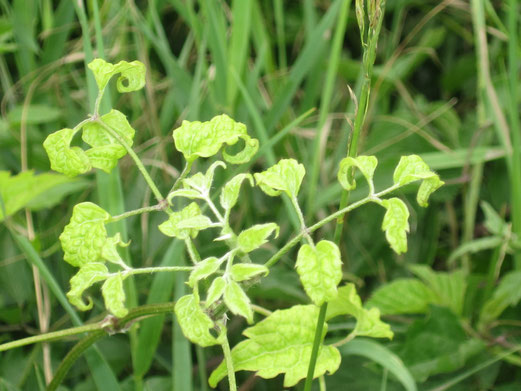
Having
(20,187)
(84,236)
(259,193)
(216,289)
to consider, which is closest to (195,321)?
(216,289)

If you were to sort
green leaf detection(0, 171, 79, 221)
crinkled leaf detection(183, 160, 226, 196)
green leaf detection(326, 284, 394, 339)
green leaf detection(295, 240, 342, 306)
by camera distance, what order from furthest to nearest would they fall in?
green leaf detection(0, 171, 79, 221), green leaf detection(326, 284, 394, 339), crinkled leaf detection(183, 160, 226, 196), green leaf detection(295, 240, 342, 306)

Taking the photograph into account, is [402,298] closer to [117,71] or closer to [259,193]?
[259,193]

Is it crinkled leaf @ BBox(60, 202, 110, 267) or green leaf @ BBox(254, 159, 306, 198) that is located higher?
green leaf @ BBox(254, 159, 306, 198)

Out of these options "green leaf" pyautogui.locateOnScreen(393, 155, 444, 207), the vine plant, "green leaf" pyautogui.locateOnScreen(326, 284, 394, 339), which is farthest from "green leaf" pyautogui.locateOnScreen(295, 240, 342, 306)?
"green leaf" pyautogui.locateOnScreen(326, 284, 394, 339)

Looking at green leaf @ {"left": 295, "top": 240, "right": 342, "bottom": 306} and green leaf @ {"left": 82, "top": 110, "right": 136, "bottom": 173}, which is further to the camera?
green leaf @ {"left": 82, "top": 110, "right": 136, "bottom": 173}

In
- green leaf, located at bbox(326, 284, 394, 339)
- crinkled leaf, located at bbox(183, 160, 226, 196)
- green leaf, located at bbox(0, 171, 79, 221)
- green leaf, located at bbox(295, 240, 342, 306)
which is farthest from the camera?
green leaf, located at bbox(0, 171, 79, 221)

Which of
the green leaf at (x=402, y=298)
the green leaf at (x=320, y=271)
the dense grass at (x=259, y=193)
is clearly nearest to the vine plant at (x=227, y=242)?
the green leaf at (x=320, y=271)

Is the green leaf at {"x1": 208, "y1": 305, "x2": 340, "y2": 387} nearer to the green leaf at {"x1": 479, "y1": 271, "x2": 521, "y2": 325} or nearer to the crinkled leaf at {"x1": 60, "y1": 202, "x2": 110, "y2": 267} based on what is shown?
the crinkled leaf at {"x1": 60, "y1": 202, "x2": 110, "y2": 267}

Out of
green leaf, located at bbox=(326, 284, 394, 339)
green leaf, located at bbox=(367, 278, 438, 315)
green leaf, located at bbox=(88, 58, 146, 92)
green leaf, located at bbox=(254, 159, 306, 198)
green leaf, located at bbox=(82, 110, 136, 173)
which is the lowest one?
green leaf, located at bbox=(367, 278, 438, 315)
